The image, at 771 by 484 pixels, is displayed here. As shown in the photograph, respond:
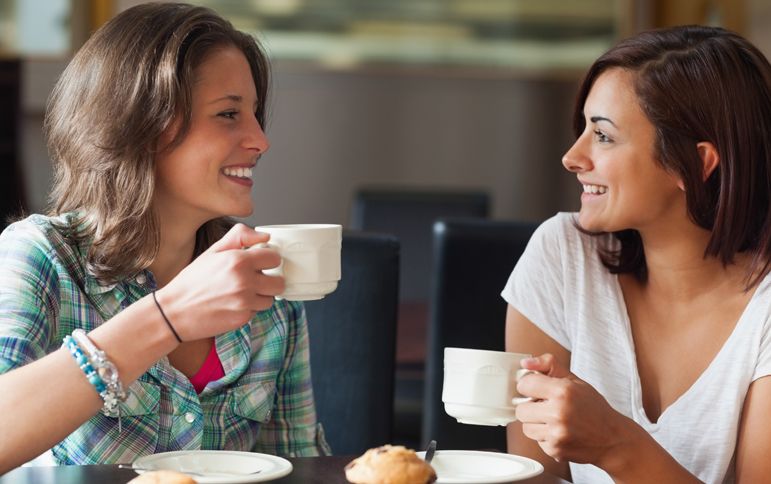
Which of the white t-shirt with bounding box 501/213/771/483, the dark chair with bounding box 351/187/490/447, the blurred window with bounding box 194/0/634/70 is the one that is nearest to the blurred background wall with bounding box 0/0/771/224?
the blurred window with bounding box 194/0/634/70

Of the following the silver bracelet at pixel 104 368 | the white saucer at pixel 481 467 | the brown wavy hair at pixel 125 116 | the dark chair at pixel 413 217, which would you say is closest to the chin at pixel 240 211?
the brown wavy hair at pixel 125 116

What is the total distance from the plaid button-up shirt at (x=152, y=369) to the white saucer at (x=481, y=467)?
0.40 metres

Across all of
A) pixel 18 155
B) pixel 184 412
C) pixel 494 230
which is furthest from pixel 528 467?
pixel 18 155

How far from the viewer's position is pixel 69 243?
59.6 inches

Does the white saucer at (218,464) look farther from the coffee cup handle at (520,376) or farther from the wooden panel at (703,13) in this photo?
the wooden panel at (703,13)

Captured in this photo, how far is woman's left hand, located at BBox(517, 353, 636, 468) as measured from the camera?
1.29 m

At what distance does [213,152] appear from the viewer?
4.99 feet

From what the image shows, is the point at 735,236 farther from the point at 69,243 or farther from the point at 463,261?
the point at 69,243

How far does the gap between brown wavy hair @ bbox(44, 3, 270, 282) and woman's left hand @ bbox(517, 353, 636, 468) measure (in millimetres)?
562

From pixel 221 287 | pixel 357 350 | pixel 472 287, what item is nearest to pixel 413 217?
pixel 472 287

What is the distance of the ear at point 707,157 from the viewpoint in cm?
166

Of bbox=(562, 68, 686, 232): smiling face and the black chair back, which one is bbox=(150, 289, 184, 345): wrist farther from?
the black chair back

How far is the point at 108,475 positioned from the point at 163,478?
0.15 m

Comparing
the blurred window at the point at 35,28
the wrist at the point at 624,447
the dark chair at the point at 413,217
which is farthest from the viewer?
the blurred window at the point at 35,28
